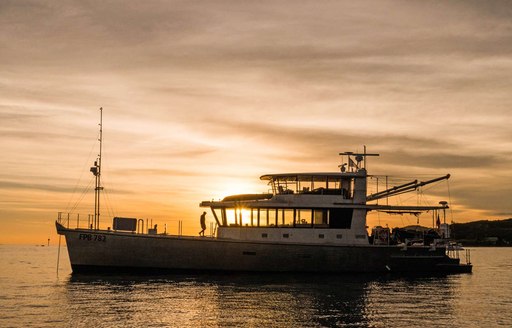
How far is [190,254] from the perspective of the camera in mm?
43312

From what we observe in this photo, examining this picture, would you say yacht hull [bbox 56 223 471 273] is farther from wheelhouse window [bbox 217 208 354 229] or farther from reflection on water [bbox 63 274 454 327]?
wheelhouse window [bbox 217 208 354 229]

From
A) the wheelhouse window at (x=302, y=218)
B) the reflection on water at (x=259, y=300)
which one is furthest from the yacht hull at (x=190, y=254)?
the wheelhouse window at (x=302, y=218)

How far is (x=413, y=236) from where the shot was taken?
49.0m

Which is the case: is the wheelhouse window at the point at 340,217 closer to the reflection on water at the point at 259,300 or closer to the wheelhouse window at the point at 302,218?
the wheelhouse window at the point at 302,218

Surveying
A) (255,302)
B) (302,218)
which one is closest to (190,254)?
(302,218)

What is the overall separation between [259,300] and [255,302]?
0.65 metres

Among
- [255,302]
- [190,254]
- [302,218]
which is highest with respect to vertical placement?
[302,218]

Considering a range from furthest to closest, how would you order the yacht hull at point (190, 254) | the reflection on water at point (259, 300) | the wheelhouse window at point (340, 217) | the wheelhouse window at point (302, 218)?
the wheelhouse window at point (340, 217), the wheelhouse window at point (302, 218), the yacht hull at point (190, 254), the reflection on water at point (259, 300)

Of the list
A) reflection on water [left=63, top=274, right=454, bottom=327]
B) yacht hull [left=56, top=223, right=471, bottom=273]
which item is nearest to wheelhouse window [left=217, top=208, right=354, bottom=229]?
yacht hull [left=56, top=223, right=471, bottom=273]

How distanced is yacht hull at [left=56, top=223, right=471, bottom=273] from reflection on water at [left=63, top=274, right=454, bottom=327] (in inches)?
29.4

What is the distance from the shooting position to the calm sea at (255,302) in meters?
27.3

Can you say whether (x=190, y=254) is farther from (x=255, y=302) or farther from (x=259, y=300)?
(x=255, y=302)

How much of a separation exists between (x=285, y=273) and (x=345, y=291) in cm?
769

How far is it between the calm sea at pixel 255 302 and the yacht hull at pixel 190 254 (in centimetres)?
78
